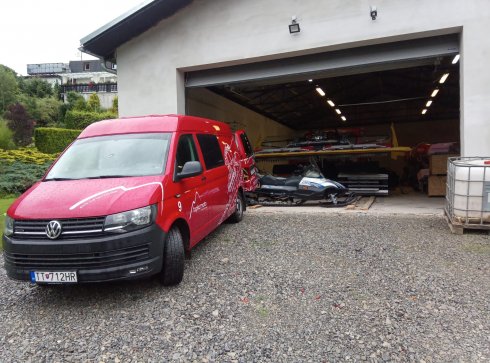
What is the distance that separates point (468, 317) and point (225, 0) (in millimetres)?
8365

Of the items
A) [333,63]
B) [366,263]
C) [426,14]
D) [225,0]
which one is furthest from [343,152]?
[366,263]

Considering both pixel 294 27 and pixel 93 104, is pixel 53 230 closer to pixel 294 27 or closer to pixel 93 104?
pixel 294 27

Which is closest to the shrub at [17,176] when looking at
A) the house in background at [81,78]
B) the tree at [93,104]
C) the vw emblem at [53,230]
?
the vw emblem at [53,230]

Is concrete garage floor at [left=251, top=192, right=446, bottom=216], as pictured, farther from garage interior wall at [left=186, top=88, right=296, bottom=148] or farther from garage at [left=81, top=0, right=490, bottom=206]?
garage interior wall at [left=186, top=88, right=296, bottom=148]

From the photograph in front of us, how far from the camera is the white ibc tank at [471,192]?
5836mm

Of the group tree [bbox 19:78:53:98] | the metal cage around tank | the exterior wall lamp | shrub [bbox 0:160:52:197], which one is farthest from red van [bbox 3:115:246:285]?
tree [bbox 19:78:53:98]

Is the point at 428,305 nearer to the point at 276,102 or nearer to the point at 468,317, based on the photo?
the point at 468,317

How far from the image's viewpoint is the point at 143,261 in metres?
3.61

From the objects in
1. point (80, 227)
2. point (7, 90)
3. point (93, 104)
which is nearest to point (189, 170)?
point (80, 227)

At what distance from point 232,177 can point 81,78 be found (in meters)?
72.6

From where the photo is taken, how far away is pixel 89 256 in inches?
135

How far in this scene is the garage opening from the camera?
8.62m

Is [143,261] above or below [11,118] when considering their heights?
below

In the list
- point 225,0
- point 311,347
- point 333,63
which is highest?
point 225,0
